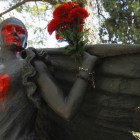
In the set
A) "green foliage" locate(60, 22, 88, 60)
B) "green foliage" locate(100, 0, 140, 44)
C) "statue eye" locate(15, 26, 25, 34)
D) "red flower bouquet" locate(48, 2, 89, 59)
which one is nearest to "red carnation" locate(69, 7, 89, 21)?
"red flower bouquet" locate(48, 2, 89, 59)

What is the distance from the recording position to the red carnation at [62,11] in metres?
1.62

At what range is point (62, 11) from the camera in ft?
5.33

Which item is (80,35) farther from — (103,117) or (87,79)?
(103,117)

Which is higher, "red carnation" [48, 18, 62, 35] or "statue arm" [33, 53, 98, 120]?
"red carnation" [48, 18, 62, 35]

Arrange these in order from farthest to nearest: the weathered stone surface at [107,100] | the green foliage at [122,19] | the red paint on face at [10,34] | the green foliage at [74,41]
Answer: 1. the green foliage at [122,19]
2. the red paint on face at [10,34]
3. the green foliage at [74,41]
4. the weathered stone surface at [107,100]

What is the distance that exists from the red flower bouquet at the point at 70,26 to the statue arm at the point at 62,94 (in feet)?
0.42

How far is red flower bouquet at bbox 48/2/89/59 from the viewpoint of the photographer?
5.07 feet

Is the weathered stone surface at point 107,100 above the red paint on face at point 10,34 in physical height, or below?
below

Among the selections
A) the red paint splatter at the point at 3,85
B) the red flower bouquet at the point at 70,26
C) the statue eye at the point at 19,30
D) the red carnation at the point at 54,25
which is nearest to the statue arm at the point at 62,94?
the red flower bouquet at the point at 70,26

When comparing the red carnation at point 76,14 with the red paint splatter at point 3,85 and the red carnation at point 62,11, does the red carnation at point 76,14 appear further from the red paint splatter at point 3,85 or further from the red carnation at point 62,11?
the red paint splatter at point 3,85

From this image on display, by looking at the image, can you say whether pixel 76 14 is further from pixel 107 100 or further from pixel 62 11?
pixel 107 100

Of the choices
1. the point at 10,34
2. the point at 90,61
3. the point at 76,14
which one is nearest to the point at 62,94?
the point at 90,61

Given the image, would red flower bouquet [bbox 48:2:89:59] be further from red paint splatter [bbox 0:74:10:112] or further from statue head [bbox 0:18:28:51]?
red paint splatter [bbox 0:74:10:112]

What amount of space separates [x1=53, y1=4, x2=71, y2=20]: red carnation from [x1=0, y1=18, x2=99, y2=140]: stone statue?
41 centimetres
